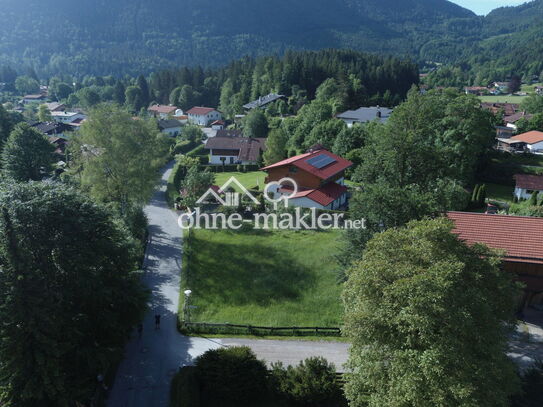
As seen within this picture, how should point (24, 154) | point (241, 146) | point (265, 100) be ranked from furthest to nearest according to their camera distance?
point (265, 100), point (241, 146), point (24, 154)

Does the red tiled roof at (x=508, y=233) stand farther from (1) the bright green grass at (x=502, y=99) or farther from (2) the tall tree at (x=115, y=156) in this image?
(1) the bright green grass at (x=502, y=99)

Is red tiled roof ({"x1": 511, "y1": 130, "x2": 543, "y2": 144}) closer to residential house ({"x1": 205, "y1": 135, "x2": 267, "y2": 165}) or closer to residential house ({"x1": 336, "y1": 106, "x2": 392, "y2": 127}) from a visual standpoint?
residential house ({"x1": 336, "y1": 106, "x2": 392, "y2": 127})

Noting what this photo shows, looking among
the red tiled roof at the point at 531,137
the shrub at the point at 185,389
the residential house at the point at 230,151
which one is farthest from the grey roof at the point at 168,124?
the shrub at the point at 185,389

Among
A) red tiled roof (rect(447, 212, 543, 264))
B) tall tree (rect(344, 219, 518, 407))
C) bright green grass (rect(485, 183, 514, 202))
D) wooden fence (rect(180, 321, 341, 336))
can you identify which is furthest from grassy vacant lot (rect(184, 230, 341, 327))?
bright green grass (rect(485, 183, 514, 202))

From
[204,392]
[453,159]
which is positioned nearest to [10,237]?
[204,392]

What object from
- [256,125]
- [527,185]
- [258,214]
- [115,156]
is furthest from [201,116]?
[527,185]

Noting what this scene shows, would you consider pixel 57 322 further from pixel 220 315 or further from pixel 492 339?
pixel 492 339

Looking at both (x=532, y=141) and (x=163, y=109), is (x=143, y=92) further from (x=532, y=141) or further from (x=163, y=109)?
(x=532, y=141)
